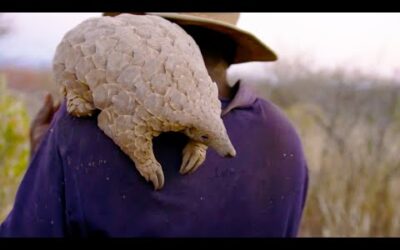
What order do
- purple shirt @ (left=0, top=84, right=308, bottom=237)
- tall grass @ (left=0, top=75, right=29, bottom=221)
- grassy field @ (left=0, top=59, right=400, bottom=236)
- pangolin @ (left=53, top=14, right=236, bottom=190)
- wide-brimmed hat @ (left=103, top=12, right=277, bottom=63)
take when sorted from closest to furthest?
pangolin @ (left=53, top=14, right=236, bottom=190) < purple shirt @ (left=0, top=84, right=308, bottom=237) < wide-brimmed hat @ (left=103, top=12, right=277, bottom=63) < tall grass @ (left=0, top=75, right=29, bottom=221) < grassy field @ (left=0, top=59, right=400, bottom=236)

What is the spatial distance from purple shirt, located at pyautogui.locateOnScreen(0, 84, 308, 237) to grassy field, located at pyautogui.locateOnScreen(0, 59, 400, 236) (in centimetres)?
301

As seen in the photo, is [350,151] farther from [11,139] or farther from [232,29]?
[232,29]

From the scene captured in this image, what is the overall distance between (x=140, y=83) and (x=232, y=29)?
0.54m

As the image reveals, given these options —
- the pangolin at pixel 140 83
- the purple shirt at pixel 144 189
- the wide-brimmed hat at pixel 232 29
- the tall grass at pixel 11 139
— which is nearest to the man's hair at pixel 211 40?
the wide-brimmed hat at pixel 232 29

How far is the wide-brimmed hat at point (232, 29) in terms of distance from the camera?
2014mm

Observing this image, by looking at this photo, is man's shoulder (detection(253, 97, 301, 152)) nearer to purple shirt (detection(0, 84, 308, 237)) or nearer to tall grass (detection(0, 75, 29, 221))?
purple shirt (detection(0, 84, 308, 237))

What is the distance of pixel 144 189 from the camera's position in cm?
182

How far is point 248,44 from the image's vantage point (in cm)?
221

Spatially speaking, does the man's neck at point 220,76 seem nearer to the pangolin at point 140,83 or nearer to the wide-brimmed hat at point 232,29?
the wide-brimmed hat at point 232,29

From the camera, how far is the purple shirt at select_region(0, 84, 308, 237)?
1826 millimetres

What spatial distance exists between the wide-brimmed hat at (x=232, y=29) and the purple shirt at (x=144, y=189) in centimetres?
18

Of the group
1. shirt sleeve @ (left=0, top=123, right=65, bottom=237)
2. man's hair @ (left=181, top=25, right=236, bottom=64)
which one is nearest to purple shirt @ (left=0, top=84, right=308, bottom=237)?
shirt sleeve @ (left=0, top=123, right=65, bottom=237)
